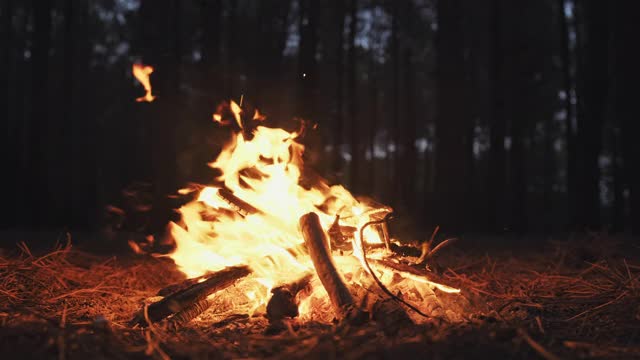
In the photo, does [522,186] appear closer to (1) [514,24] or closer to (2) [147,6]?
(1) [514,24]

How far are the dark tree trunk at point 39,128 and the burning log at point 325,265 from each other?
40.0 ft

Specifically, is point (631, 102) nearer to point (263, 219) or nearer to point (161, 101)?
point (161, 101)

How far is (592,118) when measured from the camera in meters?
12.3

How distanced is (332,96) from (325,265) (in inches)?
871

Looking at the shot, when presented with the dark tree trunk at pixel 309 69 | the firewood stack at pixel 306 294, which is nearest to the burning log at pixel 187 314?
the firewood stack at pixel 306 294

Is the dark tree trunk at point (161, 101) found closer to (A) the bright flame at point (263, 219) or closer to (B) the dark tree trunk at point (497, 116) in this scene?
(A) the bright flame at point (263, 219)

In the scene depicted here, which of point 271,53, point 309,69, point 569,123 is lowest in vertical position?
point 569,123

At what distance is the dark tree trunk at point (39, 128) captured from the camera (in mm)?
13172

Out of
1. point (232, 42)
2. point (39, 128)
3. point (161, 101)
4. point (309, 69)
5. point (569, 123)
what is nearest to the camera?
point (161, 101)

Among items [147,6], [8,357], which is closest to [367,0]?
[147,6]

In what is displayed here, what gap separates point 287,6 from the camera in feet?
70.2

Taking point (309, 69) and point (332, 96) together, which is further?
point (332, 96)

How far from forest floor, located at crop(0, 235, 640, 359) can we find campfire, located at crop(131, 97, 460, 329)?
0.65 feet

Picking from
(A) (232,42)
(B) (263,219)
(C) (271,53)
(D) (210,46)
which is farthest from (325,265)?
(C) (271,53)
